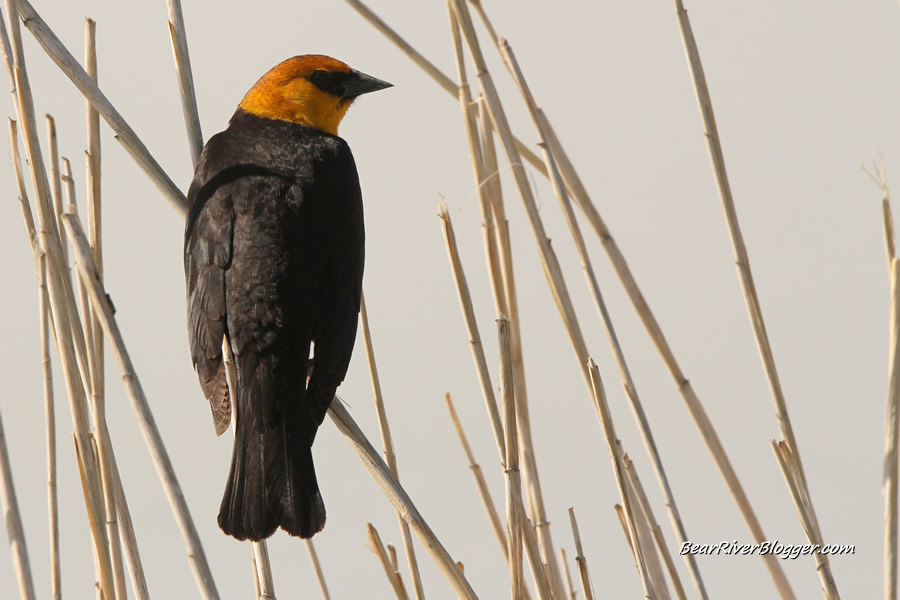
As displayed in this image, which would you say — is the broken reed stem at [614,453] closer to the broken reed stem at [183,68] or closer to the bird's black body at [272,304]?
the bird's black body at [272,304]

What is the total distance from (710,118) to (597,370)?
1.87 feet

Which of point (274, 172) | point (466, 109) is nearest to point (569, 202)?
point (466, 109)

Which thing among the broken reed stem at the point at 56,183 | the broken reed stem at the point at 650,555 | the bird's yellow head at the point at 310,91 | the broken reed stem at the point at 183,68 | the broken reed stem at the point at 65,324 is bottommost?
the broken reed stem at the point at 650,555

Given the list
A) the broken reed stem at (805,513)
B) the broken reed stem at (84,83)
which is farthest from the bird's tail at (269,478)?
the broken reed stem at (805,513)

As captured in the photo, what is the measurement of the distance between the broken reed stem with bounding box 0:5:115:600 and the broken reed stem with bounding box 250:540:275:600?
0.29 metres

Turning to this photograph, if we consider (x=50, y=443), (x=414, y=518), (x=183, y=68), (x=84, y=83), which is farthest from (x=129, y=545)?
(x=183, y=68)

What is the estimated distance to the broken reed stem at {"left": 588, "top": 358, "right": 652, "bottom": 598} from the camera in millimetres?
1873

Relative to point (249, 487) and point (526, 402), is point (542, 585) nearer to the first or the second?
point (526, 402)

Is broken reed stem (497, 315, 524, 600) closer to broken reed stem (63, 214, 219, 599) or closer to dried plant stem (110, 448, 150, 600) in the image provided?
broken reed stem (63, 214, 219, 599)

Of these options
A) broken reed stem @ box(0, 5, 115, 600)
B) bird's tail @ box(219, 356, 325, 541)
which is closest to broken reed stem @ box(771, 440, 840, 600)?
bird's tail @ box(219, 356, 325, 541)

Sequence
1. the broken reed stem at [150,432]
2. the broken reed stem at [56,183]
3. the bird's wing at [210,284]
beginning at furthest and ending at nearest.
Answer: the bird's wing at [210,284] → the broken reed stem at [56,183] → the broken reed stem at [150,432]

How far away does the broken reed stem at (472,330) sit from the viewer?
200 centimetres

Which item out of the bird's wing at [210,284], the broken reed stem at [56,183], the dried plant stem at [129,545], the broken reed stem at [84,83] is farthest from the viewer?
the bird's wing at [210,284]

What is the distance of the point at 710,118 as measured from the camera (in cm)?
196
